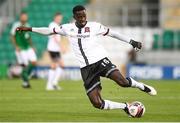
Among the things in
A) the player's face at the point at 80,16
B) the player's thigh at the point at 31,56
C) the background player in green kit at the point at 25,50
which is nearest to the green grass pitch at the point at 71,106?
the background player in green kit at the point at 25,50

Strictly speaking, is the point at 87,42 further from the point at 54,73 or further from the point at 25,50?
the point at 25,50

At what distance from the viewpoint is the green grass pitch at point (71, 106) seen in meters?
14.4

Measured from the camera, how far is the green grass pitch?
1435 cm

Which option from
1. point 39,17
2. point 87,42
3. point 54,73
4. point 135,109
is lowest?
point 54,73

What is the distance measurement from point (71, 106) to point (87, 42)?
334cm

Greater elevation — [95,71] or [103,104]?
[95,71]

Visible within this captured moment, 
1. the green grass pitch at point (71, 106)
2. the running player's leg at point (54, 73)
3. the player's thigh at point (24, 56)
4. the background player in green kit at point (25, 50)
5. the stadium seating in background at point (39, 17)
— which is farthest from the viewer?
the stadium seating in background at point (39, 17)

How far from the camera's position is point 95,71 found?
1430cm

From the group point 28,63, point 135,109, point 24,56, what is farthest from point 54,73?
point 135,109

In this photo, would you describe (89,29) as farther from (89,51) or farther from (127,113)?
(127,113)

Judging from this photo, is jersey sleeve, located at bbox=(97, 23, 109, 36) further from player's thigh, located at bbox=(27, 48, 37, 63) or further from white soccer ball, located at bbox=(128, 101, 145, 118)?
player's thigh, located at bbox=(27, 48, 37, 63)

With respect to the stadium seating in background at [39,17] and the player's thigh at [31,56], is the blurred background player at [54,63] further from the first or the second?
the stadium seating in background at [39,17]

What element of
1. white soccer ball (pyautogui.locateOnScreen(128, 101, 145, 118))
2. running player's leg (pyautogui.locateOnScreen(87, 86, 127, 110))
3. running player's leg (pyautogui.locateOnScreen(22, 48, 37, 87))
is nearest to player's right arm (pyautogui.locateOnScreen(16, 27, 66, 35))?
running player's leg (pyautogui.locateOnScreen(87, 86, 127, 110))

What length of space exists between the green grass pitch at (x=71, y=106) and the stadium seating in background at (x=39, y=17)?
1219cm
